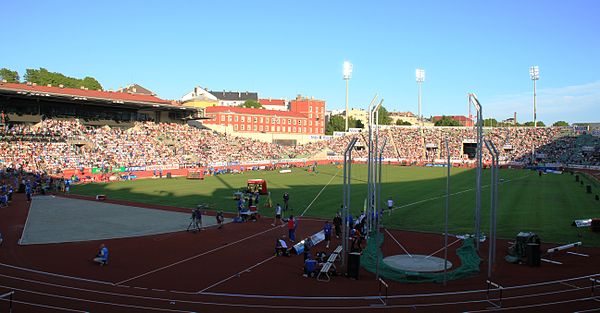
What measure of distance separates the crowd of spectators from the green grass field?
647 centimetres

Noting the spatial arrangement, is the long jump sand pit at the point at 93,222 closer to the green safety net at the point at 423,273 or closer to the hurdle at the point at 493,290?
the green safety net at the point at 423,273

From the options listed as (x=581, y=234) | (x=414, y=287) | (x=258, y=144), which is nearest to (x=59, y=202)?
(x=414, y=287)

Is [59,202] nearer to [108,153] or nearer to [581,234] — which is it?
[108,153]

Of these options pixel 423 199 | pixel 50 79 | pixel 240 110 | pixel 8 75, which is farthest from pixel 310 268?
pixel 8 75

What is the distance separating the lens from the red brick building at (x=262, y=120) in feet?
351

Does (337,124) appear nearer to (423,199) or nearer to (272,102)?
(272,102)

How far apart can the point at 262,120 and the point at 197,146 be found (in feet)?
129

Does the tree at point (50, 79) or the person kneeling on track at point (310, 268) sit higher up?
the tree at point (50, 79)

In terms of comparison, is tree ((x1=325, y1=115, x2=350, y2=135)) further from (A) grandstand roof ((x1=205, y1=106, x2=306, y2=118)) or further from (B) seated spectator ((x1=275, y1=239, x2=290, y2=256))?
(B) seated spectator ((x1=275, y1=239, x2=290, y2=256))

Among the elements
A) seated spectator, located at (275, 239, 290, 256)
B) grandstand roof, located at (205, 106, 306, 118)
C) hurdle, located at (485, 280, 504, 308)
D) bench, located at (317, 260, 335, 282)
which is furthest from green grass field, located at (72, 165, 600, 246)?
grandstand roof, located at (205, 106, 306, 118)

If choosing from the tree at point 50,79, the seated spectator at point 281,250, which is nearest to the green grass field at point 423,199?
the seated spectator at point 281,250

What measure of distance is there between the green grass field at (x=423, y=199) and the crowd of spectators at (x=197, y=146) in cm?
647

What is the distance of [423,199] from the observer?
126 ft

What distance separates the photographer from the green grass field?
27266 mm
